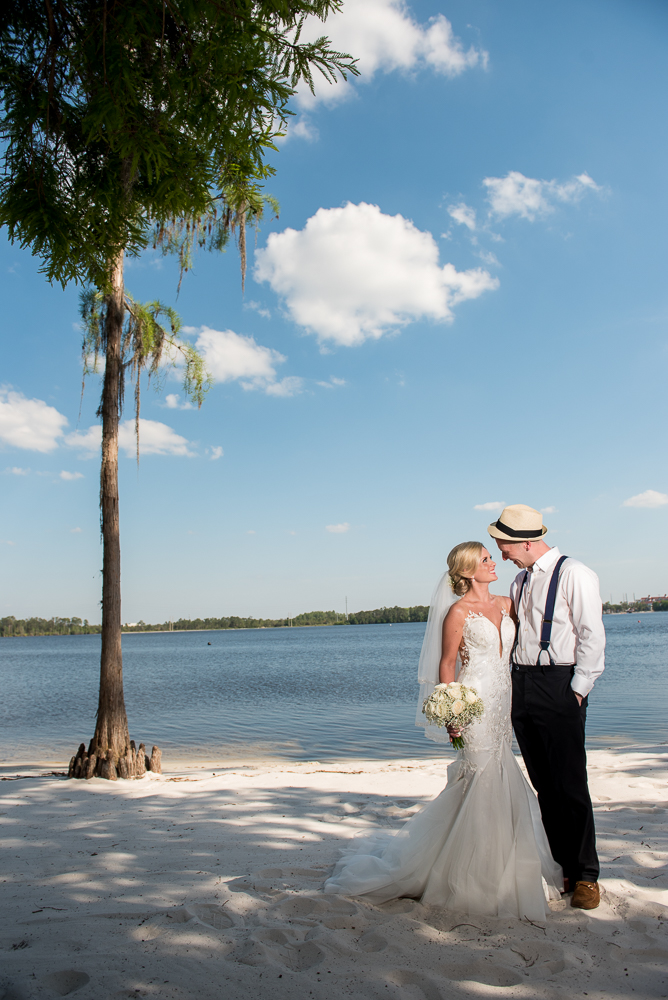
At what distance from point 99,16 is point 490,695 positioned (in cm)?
435

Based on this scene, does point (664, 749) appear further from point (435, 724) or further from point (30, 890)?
point (30, 890)

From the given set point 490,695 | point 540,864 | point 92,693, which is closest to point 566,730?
point 490,695

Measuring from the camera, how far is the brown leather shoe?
3.49 meters

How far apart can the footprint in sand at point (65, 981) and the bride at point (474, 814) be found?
5.02ft

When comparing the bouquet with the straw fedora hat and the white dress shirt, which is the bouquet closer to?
the white dress shirt

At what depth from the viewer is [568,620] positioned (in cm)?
378

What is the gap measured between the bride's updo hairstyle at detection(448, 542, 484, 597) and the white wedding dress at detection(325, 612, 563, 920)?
0.63 feet

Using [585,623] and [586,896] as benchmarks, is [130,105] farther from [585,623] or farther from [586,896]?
[586,896]

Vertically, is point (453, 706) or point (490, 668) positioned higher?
point (490, 668)

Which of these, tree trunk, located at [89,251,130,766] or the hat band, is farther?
tree trunk, located at [89,251,130,766]

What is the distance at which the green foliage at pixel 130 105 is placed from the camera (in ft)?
Answer: 9.37

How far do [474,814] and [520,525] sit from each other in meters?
1.80

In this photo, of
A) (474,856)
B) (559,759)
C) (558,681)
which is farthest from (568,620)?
(474,856)

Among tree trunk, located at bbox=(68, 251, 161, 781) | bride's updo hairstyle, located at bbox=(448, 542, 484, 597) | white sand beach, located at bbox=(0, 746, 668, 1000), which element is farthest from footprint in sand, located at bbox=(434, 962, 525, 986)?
tree trunk, located at bbox=(68, 251, 161, 781)
